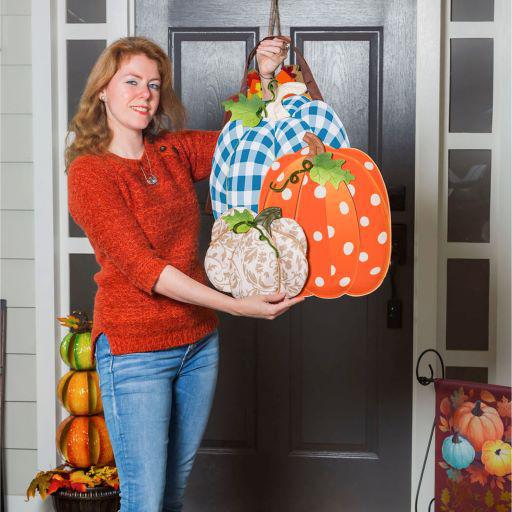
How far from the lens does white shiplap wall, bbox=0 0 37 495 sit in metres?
2.49

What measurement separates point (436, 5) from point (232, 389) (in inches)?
58.8

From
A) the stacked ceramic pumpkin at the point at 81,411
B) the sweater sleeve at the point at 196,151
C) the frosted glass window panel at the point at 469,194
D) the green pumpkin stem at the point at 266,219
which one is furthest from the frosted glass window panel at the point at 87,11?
the green pumpkin stem at the point at 266,219

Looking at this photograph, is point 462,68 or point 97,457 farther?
point 462,68

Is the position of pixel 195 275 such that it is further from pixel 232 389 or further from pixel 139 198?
pixel 232 389

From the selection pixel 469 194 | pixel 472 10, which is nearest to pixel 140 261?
pixel 469 194

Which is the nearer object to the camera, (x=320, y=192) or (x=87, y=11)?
(x=320, y=192)

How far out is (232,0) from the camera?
8.23 feet

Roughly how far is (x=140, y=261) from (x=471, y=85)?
147cm

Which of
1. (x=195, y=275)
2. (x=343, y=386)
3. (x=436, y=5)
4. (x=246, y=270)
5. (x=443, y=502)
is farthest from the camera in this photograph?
(x=343, y=386)

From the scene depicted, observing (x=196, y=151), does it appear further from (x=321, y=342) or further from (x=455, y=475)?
(x=455, y=475)

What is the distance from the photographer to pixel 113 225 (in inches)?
59.4

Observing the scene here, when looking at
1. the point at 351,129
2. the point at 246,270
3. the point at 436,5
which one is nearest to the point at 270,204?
the point at 246,270

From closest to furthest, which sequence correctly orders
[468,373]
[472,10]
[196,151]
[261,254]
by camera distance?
1. [261,254]
2. [196,151]
3. [472,10]
4. [468,373]

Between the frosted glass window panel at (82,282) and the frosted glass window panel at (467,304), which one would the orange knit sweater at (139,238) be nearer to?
the frosted glass window panel at (82,282)
